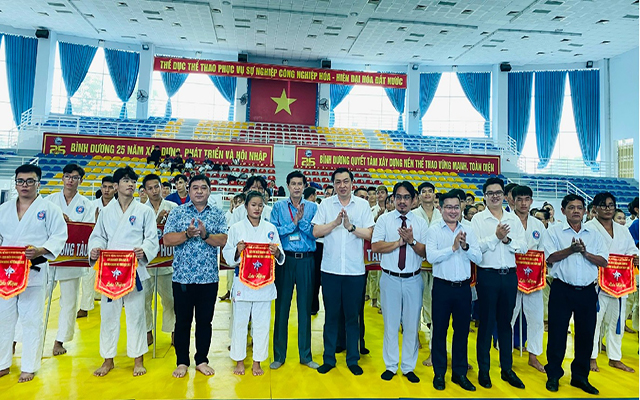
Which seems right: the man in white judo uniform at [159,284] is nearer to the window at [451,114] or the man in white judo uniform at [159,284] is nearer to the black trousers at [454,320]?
the black trousers at [454,320]

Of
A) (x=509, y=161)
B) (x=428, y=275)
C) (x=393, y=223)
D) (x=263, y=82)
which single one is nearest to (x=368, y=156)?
(x=509, y=161)

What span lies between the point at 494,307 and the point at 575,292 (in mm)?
651

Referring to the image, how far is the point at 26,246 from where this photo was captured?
3.16m

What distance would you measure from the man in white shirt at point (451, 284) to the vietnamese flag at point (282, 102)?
51.5 ft

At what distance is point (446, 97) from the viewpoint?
1936cm

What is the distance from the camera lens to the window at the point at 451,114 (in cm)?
1905

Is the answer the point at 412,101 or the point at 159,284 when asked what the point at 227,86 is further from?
the point at 159,284

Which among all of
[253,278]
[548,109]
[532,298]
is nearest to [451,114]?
[548,109]

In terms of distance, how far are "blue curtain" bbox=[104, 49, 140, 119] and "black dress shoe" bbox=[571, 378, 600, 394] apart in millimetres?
18331

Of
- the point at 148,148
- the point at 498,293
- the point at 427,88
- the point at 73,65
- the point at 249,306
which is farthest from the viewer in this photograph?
the point at 427,88

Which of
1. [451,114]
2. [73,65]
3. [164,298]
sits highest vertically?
[73,65]

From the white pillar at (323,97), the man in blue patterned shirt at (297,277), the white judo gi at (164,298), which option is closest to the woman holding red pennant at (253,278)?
the man in blue patterned shirt at (297,277)

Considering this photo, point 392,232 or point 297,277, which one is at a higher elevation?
point 392,232

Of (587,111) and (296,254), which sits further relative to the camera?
(587,111)
